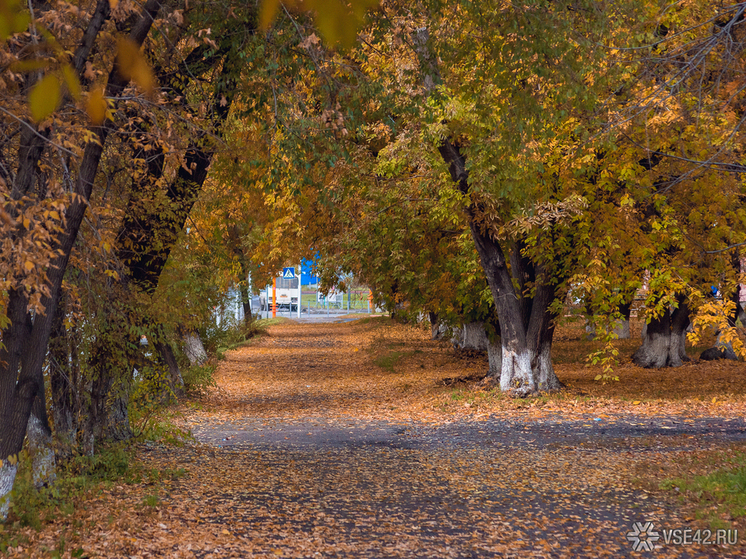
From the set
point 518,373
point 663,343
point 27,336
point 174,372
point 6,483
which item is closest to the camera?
point 6,483

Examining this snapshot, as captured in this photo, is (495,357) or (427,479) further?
(495,357)

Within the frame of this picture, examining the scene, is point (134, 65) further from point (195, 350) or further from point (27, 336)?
point (195, 350)

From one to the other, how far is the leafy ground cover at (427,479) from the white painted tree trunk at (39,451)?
0.44 meters

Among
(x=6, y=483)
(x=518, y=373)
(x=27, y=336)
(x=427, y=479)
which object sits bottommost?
(x=427, y=479)

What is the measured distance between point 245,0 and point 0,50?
9.70 feet

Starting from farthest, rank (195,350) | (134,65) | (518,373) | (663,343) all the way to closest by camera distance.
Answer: (195,350), (663,343), (518,373), (134,65)

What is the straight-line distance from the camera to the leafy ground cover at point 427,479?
6.40 m

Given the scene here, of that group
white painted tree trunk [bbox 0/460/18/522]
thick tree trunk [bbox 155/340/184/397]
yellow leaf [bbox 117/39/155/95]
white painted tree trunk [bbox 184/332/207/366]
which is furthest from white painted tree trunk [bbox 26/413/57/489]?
white painted tree trunk [bbox 184/332/207/366]

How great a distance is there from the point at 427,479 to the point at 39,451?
4.10 m

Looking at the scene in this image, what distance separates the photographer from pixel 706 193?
14914mm

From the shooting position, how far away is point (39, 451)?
7.23 metres

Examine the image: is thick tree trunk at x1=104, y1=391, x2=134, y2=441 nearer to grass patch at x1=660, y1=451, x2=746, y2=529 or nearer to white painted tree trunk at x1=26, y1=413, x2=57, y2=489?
white painted tree trunk at x1=26, y1=413, x2=57, y2=489

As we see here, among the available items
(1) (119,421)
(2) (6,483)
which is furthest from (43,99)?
(1) (119,421)

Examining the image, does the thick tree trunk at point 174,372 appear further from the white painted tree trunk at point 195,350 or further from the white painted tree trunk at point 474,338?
the white painted tree trunk at point 474,338
